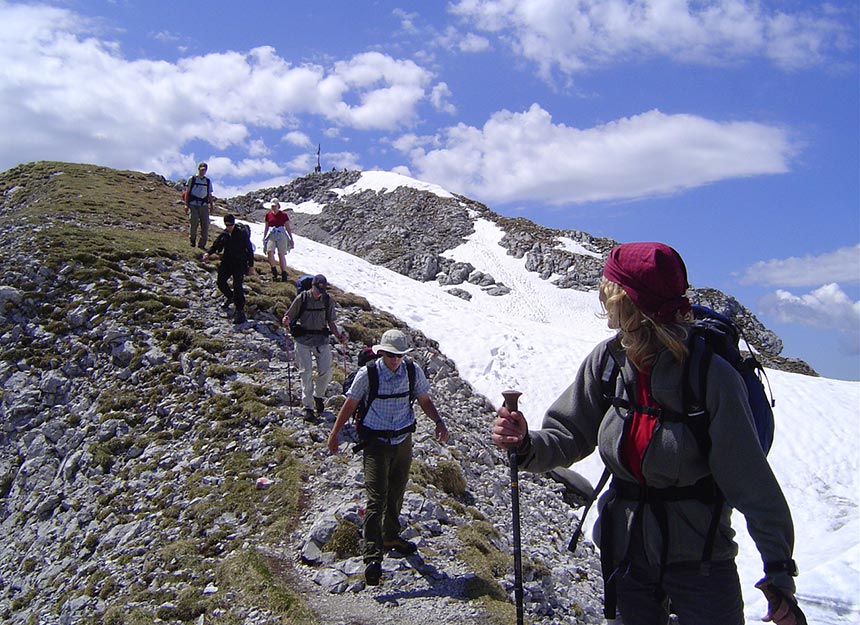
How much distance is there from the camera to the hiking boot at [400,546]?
898cm

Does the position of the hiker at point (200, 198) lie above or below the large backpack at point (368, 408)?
above

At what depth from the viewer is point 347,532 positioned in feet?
30.8

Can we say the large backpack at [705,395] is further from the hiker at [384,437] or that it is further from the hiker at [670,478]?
the hiker at [384,437]

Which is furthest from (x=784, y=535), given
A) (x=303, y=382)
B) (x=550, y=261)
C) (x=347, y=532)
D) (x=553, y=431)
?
(x=550, y=261)

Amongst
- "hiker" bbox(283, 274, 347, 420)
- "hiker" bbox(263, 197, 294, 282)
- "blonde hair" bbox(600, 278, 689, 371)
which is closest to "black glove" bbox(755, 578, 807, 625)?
"blonde hair" bbox(600, 278, 689, 371)

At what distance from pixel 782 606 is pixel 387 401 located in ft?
19.4

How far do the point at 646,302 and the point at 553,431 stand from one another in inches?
41.4

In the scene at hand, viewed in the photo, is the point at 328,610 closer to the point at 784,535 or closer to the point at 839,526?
the point at 784,535

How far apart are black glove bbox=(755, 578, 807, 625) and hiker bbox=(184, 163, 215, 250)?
23.1 m

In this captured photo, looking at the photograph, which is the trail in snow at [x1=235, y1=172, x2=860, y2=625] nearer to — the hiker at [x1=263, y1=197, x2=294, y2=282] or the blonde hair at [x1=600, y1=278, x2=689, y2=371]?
the hiker at [x1=263, y1=197, x2=294, y2=282]

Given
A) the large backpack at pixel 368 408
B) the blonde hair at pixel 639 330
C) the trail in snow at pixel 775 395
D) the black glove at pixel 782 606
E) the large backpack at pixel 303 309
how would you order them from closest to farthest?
the black glove at pixel 782 606 < the blonde hair at pixel 639 330 < the large backpack at pixel 368 408 < the large backpack at pixel 303 309 < the trail in snow at pixel 775 395

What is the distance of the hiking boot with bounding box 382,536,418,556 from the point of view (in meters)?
8.98

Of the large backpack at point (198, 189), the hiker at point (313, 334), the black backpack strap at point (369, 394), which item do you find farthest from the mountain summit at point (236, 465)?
the large backpack at point (198, 189)

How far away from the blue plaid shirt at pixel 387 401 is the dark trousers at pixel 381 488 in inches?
7.5
